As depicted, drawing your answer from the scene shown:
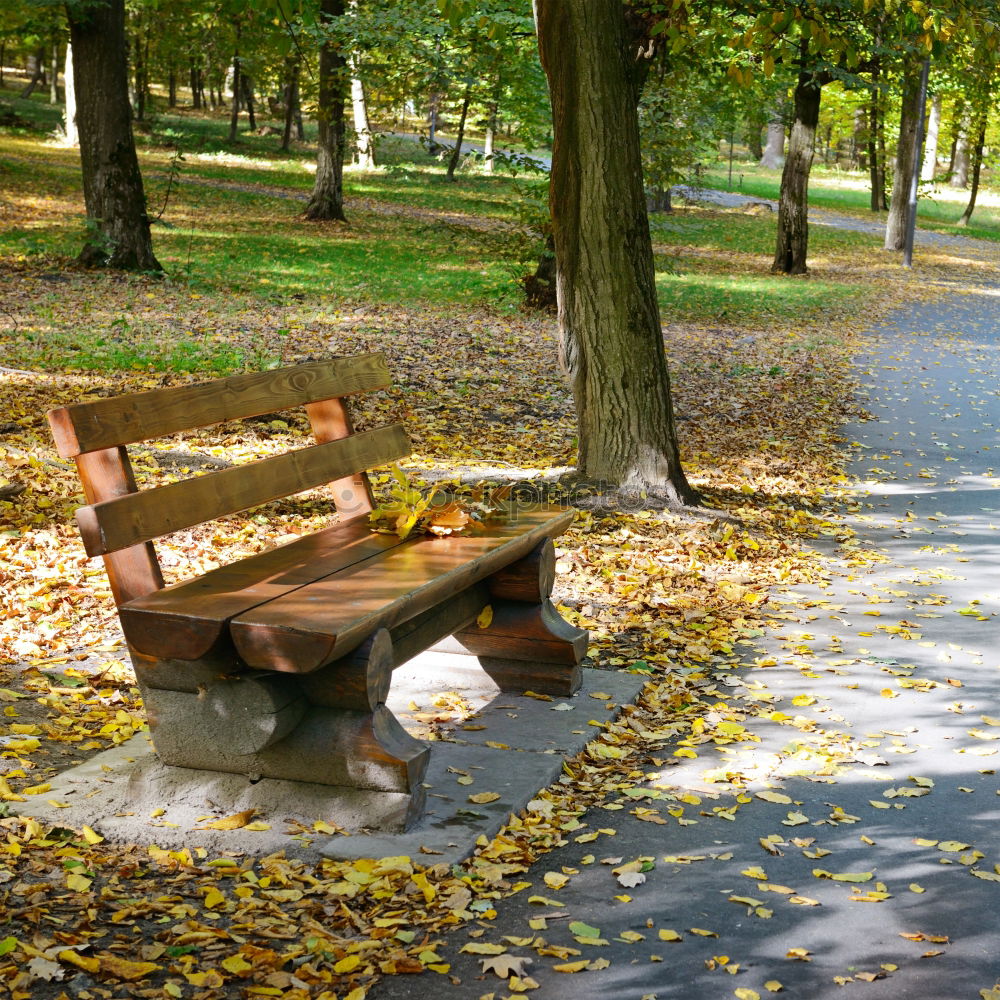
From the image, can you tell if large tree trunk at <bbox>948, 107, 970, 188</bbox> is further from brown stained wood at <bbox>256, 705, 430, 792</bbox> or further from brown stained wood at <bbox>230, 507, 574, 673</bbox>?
brown stained wood at <bbox>256, 705, 430, 792</bbox>

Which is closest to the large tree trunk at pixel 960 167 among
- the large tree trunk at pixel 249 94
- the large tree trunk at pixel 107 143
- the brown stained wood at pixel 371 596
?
the large tree trunk at pixel 249 94

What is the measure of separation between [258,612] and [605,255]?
4.34 meters

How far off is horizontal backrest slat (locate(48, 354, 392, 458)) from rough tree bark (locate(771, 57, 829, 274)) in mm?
18237

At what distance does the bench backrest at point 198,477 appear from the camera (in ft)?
11.4

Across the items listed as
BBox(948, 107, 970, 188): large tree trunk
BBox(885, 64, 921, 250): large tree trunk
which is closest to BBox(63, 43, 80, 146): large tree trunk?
BBox(885, 64, 921, 250): large tree trunk

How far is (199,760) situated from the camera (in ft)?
12.3

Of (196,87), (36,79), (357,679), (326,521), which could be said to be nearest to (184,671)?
(357,679)

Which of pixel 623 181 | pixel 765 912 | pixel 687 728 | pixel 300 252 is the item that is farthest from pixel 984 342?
pixel 765 912

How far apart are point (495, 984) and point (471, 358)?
32.0ft

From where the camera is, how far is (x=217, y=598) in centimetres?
354

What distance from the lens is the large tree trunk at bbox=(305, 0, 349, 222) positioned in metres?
20.5

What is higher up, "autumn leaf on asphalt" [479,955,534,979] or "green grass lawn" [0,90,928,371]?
"green grass lawn" [0,90,928,371]

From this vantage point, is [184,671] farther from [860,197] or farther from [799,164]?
[860,197]

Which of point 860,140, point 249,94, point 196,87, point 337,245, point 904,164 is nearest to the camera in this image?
point 337,245
